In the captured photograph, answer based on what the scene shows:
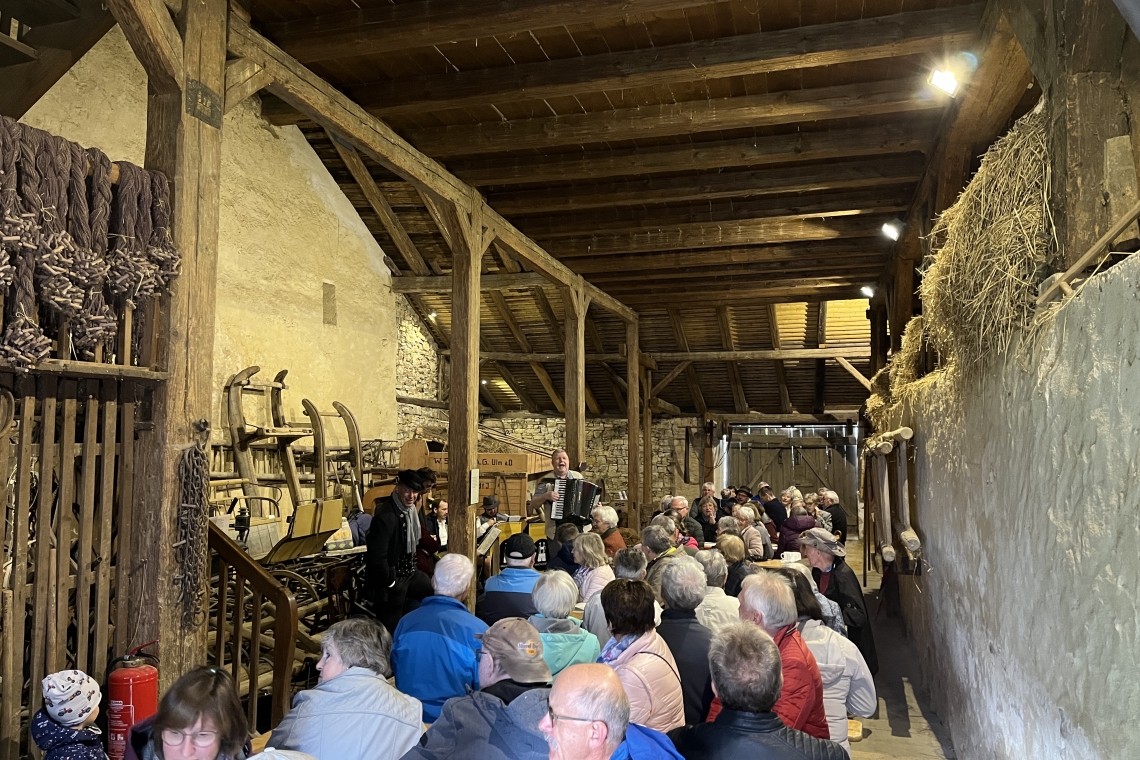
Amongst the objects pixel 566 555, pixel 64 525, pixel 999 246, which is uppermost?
pixel 999 246

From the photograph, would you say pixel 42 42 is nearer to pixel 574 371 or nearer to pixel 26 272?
pixel 26 272

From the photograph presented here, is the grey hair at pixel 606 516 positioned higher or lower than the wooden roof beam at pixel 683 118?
lower

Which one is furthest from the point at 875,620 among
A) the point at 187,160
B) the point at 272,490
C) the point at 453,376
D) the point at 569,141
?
the point at 187,160

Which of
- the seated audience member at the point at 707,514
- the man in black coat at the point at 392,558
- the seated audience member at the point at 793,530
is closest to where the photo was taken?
the man in black coat at the point at 392,558

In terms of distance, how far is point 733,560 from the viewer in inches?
207

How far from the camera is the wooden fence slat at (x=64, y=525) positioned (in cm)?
316

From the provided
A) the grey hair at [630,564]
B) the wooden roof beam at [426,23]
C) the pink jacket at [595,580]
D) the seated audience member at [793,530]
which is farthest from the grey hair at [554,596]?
the seated audience member at [793,530]

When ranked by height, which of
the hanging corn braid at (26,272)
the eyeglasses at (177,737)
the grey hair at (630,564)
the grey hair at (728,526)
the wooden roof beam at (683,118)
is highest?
the wooden roof beam at (683,118)

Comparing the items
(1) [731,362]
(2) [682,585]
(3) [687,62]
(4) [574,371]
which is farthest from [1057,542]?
(1) [731,362]

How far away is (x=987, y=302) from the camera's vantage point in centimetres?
338

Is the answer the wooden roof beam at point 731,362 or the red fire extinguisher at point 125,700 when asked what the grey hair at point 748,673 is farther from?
the wooden roof beam at point 731,362

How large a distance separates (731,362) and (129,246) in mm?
13161

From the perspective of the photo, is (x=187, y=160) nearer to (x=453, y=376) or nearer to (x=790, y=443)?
(x=453, y=376)

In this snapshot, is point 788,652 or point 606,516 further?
point 606,516
